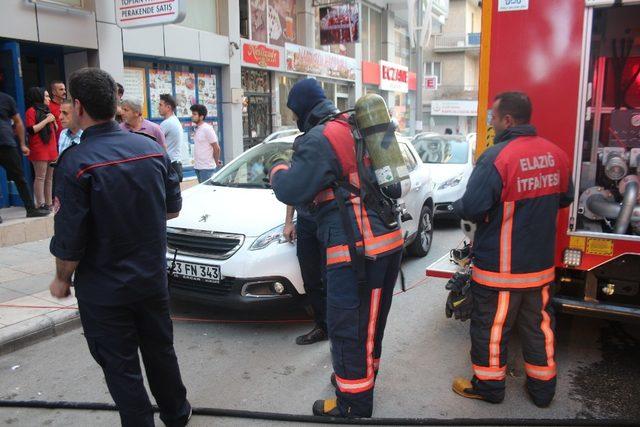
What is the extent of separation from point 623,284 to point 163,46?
911 centimetres

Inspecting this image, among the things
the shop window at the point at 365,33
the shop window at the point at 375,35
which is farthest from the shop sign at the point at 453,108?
the shop window at the point at 365,33

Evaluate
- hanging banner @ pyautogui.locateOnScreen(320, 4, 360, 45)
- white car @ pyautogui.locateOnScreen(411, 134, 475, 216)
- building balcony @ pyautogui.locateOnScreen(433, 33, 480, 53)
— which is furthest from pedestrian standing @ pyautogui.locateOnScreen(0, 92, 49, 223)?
building balcony @ pyautogui.locateOnScreen(433, 33, 480, 53)

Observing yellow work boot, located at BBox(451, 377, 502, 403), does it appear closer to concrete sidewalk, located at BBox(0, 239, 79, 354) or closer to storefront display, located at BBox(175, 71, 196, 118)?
concrete sidewalk, located at BBox(0, 239, 79, 354)

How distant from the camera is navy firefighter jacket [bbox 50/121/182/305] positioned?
2.49 m

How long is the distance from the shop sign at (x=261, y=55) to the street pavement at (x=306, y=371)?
9.17 metres

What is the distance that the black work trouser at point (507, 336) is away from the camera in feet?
11.1

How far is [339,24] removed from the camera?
1600 centimetres

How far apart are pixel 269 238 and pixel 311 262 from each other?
0.50 m

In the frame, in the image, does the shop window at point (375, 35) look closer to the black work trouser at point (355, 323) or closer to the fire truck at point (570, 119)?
the fire truck at point (570, 119)

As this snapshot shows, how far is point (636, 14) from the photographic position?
5.08 m

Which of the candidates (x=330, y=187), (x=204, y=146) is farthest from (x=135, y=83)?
(x=330, y=187)

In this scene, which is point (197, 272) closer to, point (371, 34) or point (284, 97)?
point (284, 97)

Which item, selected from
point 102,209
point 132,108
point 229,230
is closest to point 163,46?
A: point 132,108

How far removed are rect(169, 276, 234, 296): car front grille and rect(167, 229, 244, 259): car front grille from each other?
22cm
